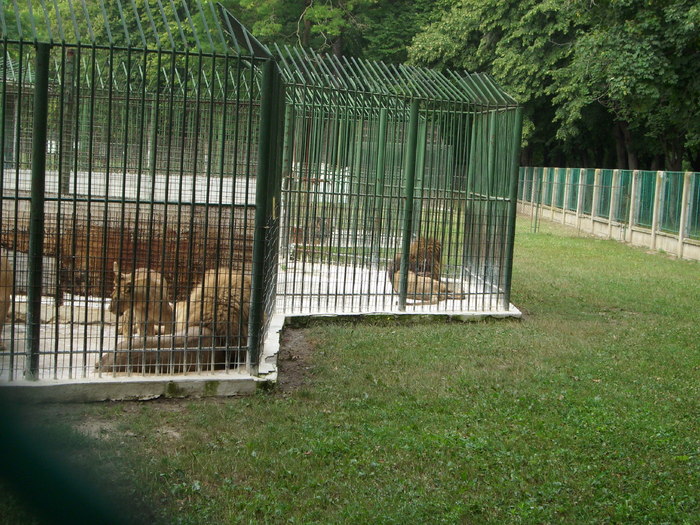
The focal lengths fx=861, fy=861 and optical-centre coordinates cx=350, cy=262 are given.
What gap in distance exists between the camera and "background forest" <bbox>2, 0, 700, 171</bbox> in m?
20.9

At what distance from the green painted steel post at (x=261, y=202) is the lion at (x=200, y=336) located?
0.34 feet

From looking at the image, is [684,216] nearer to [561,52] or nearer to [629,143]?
[561,52]

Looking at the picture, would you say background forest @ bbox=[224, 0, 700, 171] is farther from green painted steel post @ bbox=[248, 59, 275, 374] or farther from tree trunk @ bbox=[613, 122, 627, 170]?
green painted steel post @ bbox=[248, 59, 275, 374]

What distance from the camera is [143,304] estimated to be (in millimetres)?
6980

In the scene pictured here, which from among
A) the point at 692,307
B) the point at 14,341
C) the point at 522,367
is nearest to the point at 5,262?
the point at 14,341

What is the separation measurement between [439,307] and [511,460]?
5465mm

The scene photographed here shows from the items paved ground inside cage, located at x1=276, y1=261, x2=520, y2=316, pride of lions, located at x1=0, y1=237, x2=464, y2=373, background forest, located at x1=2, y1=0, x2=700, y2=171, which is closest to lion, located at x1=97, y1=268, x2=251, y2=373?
pride of lions, located at x1=0, y1=237, x2=464, y2=373

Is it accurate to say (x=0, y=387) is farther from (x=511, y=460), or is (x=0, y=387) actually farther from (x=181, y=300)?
(x=181, y=300)

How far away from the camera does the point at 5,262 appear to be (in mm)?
6723

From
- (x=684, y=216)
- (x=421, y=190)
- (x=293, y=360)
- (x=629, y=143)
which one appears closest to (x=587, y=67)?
(x=684, y=216)

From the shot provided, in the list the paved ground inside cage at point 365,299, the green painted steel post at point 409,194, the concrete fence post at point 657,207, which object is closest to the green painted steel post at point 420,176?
the green painted steel post at point 409,194

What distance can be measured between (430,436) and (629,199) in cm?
2264

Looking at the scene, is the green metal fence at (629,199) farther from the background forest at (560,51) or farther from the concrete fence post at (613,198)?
the background forest at (560,51)

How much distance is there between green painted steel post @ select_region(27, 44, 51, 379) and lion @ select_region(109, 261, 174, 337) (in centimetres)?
60
